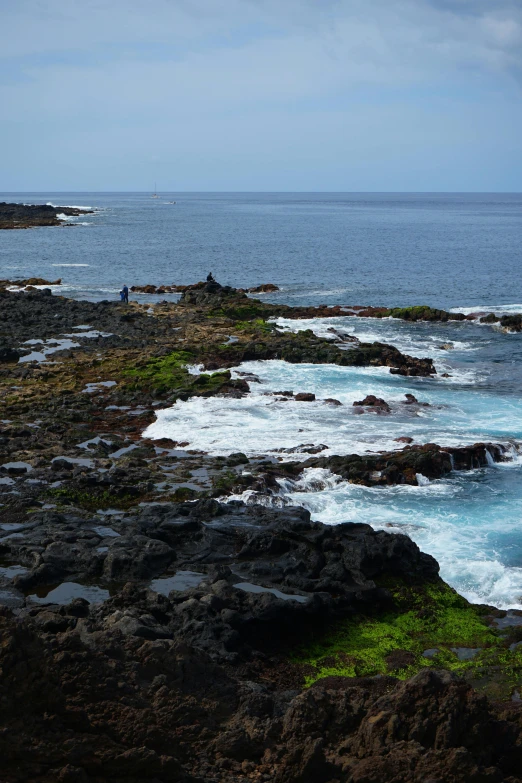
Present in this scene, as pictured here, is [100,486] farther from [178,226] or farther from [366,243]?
[178,226]

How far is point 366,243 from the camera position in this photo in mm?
131000

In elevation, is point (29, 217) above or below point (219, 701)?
above

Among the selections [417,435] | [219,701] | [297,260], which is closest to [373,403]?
[417,435]

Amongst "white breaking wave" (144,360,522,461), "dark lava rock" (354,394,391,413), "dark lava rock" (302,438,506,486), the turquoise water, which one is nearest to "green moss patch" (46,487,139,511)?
the turquoise water

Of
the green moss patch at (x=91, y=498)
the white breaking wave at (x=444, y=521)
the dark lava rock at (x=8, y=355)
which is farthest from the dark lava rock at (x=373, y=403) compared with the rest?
the dark lava rock at (x=8, y=355)

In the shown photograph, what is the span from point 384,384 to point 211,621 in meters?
24.6

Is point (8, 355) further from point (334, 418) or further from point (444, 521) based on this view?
point (444, 521)

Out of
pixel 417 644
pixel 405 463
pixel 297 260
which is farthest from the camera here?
pixel 297 260

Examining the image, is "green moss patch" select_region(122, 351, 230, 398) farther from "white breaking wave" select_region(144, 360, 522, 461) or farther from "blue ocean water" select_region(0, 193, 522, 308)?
"blue ocean water" select_region(0, 193, 522, 308)

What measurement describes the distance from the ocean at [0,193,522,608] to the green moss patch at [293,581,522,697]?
1510mm

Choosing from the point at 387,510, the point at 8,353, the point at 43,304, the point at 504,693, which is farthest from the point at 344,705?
the point at 43,304

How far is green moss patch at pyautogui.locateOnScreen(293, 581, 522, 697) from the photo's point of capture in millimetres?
15398

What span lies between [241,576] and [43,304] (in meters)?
42.6

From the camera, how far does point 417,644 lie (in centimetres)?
1655
